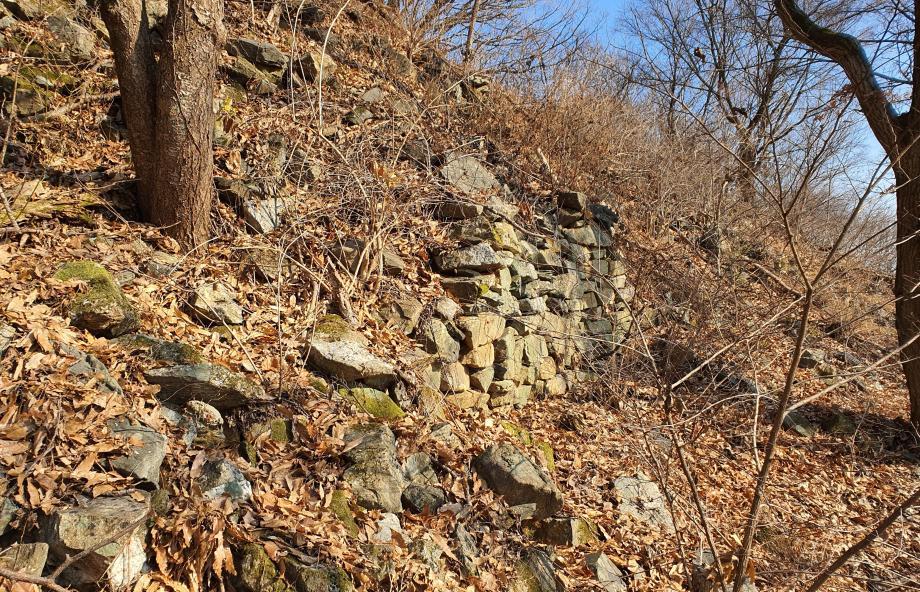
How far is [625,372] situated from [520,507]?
3.15 metres

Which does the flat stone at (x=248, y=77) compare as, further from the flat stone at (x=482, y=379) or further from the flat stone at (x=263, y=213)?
the flat stone at (x=482, y=379)

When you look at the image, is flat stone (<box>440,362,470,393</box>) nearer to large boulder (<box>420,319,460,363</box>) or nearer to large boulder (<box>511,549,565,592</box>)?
large boulder (<box>420,319,460,363</box>)

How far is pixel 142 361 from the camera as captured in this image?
3.48 metres

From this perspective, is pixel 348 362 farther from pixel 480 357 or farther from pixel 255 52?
pixel 255 52

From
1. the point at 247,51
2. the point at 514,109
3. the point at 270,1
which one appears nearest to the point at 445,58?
the point at 514,109

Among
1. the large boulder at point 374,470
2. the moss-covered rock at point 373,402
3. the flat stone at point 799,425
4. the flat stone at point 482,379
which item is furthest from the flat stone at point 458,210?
the flat stone at point 799,425

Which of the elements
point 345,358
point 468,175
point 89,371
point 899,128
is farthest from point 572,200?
point 89,371

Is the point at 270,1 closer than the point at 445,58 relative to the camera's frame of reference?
Yes

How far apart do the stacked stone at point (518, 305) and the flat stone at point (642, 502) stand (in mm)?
1244

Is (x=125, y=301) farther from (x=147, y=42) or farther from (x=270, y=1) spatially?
(x=270, y=1)

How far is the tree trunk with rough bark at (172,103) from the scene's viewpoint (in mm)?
4246

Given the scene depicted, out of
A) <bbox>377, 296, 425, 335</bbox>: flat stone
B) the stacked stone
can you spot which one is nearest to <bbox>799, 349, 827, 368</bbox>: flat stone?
the stacked stone

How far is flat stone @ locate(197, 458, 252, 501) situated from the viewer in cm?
298

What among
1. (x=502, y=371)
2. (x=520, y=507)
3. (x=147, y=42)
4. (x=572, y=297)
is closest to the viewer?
(x=520, y=507)
